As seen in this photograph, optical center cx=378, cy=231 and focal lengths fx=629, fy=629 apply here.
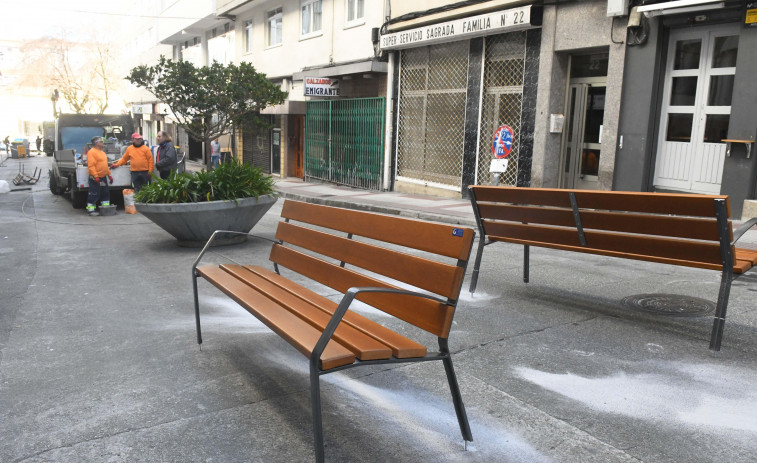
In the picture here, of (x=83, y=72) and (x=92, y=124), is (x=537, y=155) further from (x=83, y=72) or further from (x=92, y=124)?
(x=83, y=72)

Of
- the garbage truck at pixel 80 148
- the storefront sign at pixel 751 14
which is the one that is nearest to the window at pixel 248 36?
the garbage truck at pixel 80 148

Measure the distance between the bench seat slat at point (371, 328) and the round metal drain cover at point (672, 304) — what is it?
3.14m

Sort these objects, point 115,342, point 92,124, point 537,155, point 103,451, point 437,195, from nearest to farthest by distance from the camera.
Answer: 1. point 103,451
2. point 115,342
3. point 537,155
4. point 437,195
5. point 92,124

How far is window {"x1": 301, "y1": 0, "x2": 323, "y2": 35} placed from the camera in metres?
22.7

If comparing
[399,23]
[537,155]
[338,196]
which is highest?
[399,23]

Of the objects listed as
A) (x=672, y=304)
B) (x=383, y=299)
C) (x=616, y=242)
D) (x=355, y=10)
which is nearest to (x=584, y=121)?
(x=672, y=304)

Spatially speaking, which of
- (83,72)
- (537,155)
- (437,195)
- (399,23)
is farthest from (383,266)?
(83,72)

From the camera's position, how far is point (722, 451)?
3.03 meters

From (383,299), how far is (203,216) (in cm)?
548

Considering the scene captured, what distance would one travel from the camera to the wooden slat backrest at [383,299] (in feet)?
10.1

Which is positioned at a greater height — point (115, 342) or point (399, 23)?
point (399, 23)

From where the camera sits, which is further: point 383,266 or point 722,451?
point 383,266

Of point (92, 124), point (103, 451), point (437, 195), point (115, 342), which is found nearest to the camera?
point (103, 451)

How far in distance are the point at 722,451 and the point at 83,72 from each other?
60396 millimetres
